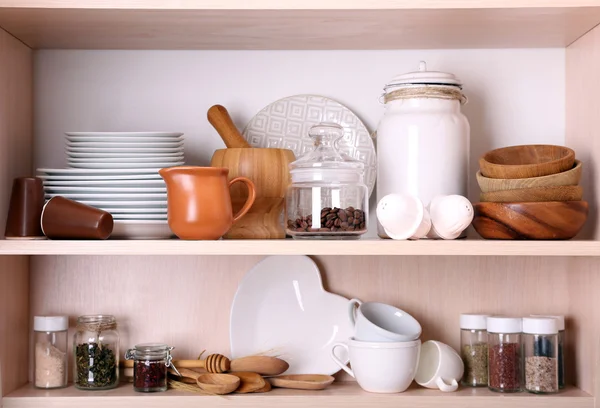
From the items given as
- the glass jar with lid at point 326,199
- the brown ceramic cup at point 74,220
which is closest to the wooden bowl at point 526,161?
the glass jar with lid at point 326,199

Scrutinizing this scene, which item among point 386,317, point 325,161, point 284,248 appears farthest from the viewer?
point 386,317

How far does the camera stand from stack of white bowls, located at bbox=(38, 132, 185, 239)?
1328 mm

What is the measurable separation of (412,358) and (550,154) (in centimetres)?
46

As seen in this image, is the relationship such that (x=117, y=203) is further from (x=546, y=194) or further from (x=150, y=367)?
(x=546, y=194)

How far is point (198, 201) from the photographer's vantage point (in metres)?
1.24

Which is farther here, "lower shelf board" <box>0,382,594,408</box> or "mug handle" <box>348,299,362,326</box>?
"mug handle" <box>348,299,362,326</box>

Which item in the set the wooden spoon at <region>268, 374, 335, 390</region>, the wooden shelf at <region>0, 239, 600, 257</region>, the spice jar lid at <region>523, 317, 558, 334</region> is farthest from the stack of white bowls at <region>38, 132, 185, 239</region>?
the spice jar lid at <region>523, 317, 558, 334</region>

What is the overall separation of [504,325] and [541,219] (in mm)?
227

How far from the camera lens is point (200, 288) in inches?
59.7

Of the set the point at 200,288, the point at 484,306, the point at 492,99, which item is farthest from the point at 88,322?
the point at 492,99

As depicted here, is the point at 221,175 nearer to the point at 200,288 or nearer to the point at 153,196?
the point at 153,196

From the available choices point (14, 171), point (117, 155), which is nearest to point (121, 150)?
point (117, 155)

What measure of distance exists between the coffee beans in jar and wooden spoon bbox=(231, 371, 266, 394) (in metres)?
0.30

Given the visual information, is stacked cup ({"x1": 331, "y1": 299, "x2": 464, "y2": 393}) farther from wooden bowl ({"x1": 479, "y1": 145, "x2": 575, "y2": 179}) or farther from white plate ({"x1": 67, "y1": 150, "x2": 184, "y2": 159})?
white plate ({"x1": 67, "y1": 150, "x2": 184, "y2": 159})
